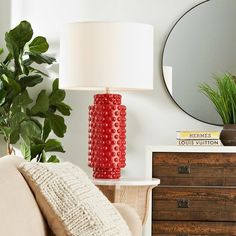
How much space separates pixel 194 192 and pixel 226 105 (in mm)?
567

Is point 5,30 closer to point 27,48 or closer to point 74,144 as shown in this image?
point 27,48

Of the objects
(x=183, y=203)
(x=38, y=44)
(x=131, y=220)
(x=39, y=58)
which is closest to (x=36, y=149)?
(x=39, y=58)

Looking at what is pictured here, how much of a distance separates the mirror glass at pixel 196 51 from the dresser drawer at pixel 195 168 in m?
0.51

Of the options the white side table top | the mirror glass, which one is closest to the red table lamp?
the white side table top

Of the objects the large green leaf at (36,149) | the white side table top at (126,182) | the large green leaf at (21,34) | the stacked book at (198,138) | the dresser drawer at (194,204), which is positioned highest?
the large green leaf at (21,34)

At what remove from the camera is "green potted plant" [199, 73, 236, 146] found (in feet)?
14.2

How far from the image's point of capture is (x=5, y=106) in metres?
4.60

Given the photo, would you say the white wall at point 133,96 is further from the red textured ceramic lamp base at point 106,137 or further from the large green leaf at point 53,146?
the red textured ceramic lamp base at point 106,137

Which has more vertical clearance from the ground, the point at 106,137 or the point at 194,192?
the point at 106,137

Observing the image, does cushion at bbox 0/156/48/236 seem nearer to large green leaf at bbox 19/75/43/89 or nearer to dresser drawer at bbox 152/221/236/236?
dresser drawer at bbox 152/221/236/236

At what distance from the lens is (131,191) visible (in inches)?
157

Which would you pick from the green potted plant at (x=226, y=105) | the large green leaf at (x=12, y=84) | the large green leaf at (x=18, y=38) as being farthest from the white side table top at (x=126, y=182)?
the large green leaf at (x=18, y=38)

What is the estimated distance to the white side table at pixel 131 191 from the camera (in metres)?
3.90

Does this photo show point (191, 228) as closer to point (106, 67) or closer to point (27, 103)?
point (106, 67)
